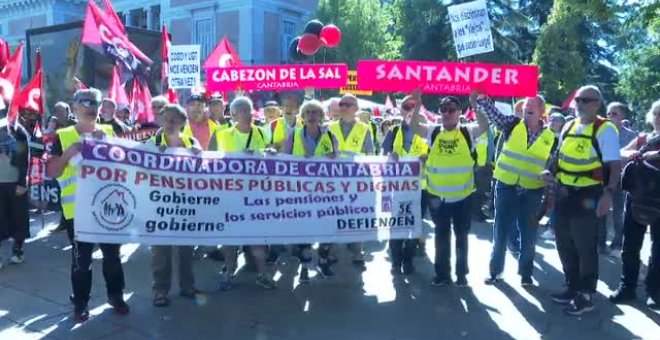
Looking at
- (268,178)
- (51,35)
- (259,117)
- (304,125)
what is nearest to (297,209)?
(268,178)

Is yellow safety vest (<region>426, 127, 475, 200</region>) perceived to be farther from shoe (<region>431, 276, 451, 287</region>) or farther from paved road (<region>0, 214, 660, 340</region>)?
paved road (<region>0, 214, 660, 340</region>)

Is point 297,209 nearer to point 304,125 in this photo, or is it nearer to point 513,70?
point 304,125

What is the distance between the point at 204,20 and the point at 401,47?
443 inches

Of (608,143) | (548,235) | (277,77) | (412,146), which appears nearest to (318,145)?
(412,146)

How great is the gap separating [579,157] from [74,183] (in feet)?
13.7

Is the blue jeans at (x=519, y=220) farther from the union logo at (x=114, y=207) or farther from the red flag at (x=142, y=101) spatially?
the red flag at (x=142, y=101)

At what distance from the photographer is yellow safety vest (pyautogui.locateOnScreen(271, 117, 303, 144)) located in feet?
22.3

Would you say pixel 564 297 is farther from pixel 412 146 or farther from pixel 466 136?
pixel 412 146

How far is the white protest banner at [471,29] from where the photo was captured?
280 inches

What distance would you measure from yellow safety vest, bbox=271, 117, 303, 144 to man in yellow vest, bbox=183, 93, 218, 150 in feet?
2.21

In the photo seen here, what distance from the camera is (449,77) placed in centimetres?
598

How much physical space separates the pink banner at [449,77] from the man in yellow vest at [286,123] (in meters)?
1.18

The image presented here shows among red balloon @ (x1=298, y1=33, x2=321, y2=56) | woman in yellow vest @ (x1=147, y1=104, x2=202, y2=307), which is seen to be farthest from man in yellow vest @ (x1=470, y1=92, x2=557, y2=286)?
red balloon @ (x1=298, y1=33, x2=321, y2=56)

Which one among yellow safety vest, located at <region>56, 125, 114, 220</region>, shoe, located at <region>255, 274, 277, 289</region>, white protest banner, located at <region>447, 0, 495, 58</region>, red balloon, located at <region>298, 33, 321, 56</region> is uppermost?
A: red balloon, located at <region>298, 33, 321, 56</region>
